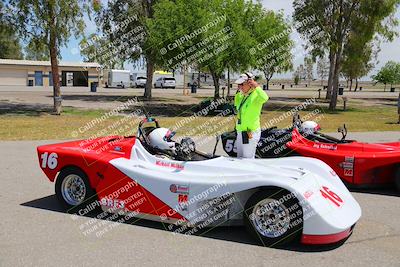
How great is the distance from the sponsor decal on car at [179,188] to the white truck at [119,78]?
60.7 m

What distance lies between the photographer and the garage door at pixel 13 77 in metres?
63.6

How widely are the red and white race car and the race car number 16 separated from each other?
2 cm

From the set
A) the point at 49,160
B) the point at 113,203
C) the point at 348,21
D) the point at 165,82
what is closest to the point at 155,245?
the point at 113,203

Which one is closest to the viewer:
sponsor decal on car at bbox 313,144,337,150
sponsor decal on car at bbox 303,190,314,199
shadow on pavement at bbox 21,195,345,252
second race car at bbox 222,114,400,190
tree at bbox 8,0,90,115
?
sponsor decal on car at bbox 303,190,314,199

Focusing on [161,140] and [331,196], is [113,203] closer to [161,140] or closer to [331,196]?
[161,140]

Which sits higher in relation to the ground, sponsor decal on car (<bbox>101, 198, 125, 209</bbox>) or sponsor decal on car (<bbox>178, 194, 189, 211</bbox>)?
sponsor decal on car (<bbox>178, 194, 189, 211</bbox>)

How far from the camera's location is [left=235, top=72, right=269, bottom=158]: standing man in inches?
288

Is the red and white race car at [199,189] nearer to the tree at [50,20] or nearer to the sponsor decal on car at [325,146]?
the sponsor decal on car at [325,146]

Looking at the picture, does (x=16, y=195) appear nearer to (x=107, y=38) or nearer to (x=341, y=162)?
(x=341, y=162)

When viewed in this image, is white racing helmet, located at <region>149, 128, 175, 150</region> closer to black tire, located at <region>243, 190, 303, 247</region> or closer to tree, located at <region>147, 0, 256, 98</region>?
black tire, located at <region>243, 190, 303, 247</region>

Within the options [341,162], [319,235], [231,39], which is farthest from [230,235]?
[231,39]

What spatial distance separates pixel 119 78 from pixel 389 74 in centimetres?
4276

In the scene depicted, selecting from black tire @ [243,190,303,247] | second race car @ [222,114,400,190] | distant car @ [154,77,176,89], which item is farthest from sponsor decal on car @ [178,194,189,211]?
distant car @ [154,77,176,89]

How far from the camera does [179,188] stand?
18.3 ft
